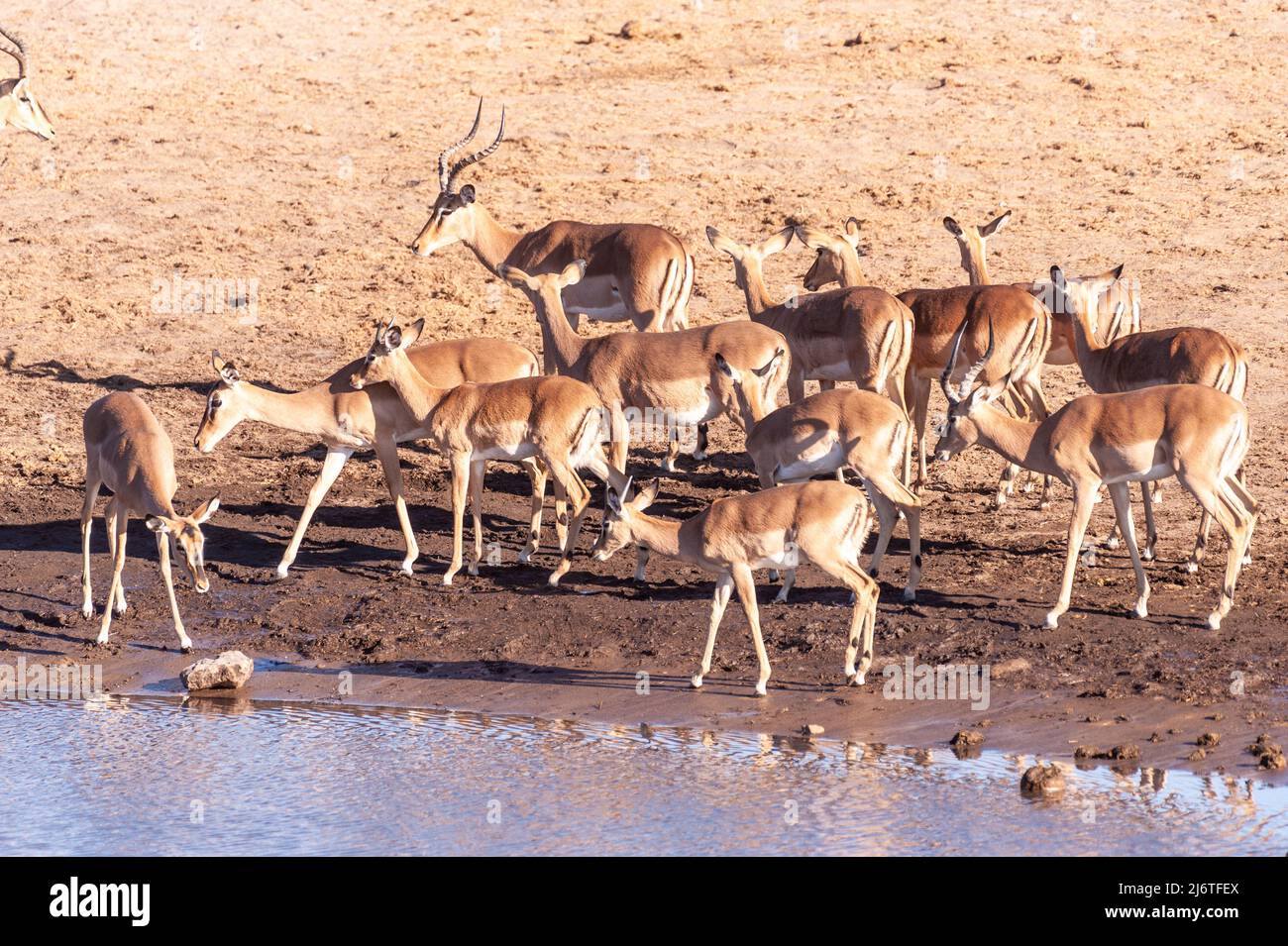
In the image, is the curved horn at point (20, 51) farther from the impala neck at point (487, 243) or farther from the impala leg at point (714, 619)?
the impala leg at point (714, 619)

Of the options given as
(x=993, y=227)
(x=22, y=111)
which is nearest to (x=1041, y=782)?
(x=993, y=227)

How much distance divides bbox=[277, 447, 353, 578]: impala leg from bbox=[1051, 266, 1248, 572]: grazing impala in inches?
201

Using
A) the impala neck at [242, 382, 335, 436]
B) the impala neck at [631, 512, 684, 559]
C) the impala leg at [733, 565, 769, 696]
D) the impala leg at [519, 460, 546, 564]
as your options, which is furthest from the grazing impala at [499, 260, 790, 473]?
the impala leg at [733, 565, 769, 696]

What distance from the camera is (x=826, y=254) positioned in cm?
1534

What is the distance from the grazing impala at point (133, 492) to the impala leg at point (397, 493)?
1278mm

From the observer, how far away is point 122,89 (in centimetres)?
2144

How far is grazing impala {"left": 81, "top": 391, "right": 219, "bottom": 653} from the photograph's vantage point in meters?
10.6

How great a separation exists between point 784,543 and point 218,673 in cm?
314

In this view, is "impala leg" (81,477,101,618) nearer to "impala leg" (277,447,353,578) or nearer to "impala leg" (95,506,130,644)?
"impala leg" (95,506,130,644)

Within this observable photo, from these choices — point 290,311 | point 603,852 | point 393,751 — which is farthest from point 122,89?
point 603,852

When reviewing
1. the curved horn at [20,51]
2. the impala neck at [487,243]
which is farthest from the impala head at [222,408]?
the curved horn at [20,51]

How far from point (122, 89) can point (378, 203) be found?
4.78 metres

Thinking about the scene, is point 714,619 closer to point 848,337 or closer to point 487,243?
point 848,337
